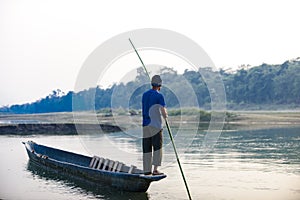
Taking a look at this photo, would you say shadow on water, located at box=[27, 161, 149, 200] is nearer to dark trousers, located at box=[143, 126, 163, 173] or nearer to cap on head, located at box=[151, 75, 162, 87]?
dark trousers, located at box=[143, 126, 163, 173]

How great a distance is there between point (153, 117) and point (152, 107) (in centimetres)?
17

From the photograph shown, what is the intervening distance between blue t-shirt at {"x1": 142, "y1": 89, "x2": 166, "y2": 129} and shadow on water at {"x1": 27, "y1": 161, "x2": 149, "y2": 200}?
4.56ft

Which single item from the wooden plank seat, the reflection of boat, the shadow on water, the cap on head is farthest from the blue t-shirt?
the wooden plank seat

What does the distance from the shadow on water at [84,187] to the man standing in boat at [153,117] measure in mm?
773

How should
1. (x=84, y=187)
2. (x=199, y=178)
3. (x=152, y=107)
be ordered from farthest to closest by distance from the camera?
(x=199, y=178) < (x=84, y=187) < (x=152, y=107)

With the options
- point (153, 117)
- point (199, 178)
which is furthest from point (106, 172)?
point (199, 178)

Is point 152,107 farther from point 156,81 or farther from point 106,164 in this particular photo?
point 106,164

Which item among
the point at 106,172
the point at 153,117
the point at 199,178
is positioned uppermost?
the point at 153,117

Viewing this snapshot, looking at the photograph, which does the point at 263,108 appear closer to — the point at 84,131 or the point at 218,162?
the point at 84,131

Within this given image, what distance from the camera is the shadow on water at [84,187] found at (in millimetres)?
8344

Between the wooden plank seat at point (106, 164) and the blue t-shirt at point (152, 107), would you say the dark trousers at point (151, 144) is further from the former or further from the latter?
the wooden plank seat at point (106, 164)

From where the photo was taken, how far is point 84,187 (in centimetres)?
922

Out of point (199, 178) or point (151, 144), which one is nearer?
point (151, 144)

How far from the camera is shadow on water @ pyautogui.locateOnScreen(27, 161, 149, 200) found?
27.4 feet
